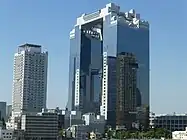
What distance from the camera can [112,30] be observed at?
38125mm

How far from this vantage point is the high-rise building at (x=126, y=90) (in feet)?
117

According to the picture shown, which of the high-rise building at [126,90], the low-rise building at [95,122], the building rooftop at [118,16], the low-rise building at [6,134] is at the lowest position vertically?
the low-rise building at [6,134]

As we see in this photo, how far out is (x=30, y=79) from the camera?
4112cm

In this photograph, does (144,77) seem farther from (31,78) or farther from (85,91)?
(31,78)

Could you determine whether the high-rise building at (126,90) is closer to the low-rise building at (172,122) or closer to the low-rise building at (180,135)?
the low-rise building at (172,122)

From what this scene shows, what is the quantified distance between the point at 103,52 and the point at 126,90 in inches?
177

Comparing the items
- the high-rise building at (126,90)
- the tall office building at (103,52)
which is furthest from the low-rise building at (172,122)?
the high-rise building at (126,90)

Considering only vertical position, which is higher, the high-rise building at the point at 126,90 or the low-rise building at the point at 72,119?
the high-rise building at the point at 126,90

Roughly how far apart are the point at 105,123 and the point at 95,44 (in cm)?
967

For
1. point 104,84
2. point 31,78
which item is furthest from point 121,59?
point 31,78

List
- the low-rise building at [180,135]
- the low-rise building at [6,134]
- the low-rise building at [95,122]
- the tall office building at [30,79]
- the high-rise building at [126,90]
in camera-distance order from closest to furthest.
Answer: the low-rise building at [180,135]
the low-rise building at [6,134]
the low-rise building at [95,122]
the high-rise building at [126,90]
the tall office building at [30,79]

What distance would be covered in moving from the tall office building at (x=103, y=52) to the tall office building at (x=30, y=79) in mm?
2573

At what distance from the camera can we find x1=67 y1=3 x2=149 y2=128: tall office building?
122ft

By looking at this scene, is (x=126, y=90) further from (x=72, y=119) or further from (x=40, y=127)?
(x=40, y=127)
